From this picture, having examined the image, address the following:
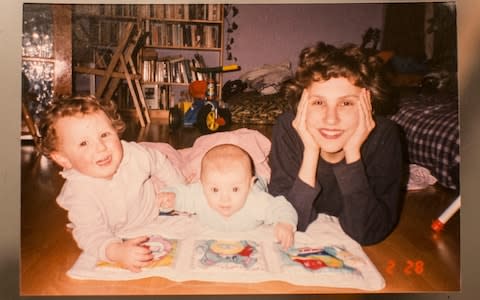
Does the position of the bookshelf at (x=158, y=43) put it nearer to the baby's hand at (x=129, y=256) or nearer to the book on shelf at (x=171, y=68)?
the book on shelf at (x=171, y=68)

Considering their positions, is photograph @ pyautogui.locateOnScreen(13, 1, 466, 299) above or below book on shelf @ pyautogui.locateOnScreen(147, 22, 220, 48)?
below

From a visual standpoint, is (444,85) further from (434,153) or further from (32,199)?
(32,199)

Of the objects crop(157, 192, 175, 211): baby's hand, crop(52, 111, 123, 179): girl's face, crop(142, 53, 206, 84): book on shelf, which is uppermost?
crop(142, 53, 206, 84): book on shelf

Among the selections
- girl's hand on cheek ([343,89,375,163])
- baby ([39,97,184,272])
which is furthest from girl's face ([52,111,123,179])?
girl's hand on cheek ([343,89,375,163])

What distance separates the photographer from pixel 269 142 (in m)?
1.49

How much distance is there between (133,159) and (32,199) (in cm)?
34

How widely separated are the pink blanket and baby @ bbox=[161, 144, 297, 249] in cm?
2

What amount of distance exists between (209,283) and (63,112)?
698 millimetres

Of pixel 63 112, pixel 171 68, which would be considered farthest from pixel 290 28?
pixel 63 112

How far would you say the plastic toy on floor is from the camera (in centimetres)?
149

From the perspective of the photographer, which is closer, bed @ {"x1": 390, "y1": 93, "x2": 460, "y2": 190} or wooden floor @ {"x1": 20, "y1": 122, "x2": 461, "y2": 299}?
wooden floor @ {"x1": 20, "y1": 122, "x2": 461, "y2": 299}

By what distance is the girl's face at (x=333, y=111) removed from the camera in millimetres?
1446
